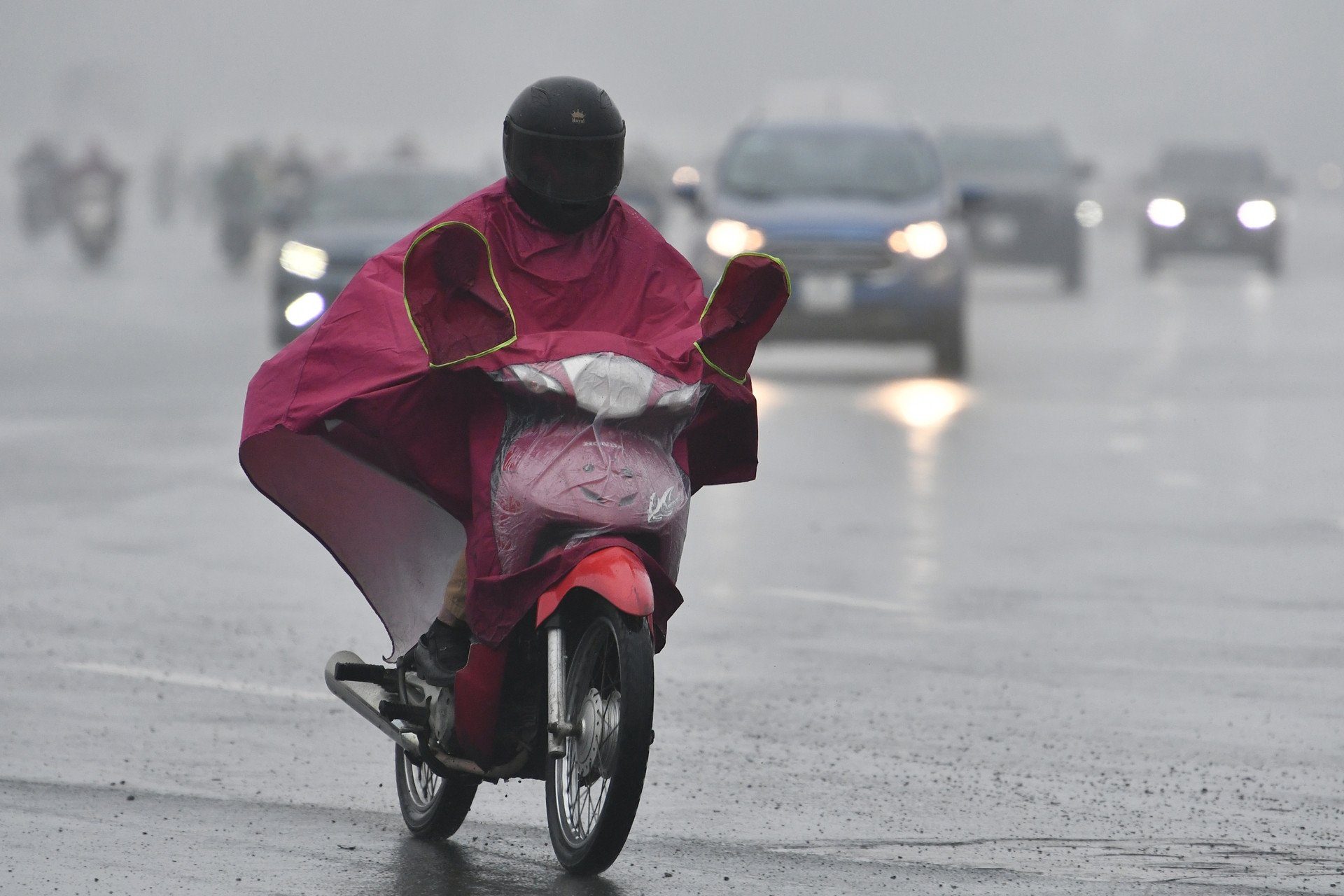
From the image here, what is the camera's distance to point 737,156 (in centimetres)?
1997

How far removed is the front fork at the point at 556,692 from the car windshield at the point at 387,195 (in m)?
16.3

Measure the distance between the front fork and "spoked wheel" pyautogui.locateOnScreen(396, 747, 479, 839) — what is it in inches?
13.3

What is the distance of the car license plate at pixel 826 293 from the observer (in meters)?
18.3

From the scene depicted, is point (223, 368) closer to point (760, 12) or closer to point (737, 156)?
point (737, 156)

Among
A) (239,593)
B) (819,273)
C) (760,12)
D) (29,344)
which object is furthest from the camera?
(760,12)

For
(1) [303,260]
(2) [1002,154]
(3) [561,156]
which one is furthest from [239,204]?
(3) [561,156]

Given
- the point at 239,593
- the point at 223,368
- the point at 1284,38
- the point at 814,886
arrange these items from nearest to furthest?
1. the point at 814,886
2. the point at 239,593
3. the point at 223,368
4. the point at 1284,38

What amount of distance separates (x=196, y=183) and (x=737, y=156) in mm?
48305

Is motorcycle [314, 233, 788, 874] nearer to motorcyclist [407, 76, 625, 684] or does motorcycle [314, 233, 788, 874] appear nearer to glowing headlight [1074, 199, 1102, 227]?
motorcyclist [407, 76, 625, 684]

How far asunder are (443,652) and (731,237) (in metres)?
13.1

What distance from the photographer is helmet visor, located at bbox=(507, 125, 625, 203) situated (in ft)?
18.2

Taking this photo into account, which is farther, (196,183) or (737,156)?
(196,183)

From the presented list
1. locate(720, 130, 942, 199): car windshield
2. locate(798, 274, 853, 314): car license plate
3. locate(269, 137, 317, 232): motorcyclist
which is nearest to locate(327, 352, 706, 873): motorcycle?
locate(798, 274, 853, 314): car license plate

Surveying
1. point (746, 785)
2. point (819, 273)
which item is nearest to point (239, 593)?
point (746, 785)
